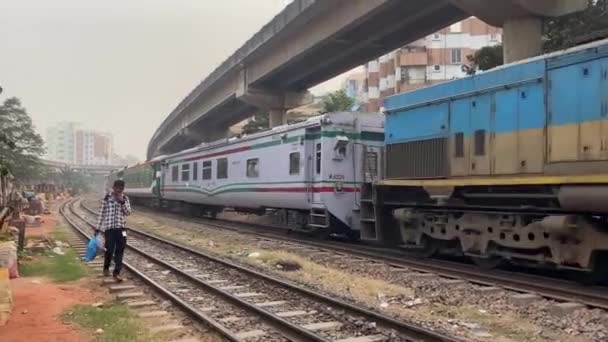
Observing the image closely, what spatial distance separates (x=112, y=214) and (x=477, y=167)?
6.78 m

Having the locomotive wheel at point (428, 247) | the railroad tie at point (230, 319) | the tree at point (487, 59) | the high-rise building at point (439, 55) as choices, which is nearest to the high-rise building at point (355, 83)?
the high-rise building at point (439, 55)

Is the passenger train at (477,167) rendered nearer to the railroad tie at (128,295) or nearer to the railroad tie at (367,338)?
the railroad tie at (367,338)

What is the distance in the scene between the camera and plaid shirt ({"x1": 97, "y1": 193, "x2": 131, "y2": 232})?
1054cm

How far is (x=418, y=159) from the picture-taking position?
1278 centimetres

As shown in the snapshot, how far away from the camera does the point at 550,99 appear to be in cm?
953

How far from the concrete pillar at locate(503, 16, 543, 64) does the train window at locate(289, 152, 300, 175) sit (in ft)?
21.9

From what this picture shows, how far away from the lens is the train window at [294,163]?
1695 cm

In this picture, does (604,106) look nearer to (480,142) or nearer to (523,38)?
(480,142)

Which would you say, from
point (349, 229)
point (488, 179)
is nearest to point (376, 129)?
point (349, 229)

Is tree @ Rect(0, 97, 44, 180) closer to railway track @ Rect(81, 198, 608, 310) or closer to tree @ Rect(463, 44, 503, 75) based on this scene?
tree @ Rect(463, 44, 503, 75)

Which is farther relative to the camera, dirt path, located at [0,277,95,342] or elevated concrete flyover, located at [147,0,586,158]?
elevated concrete flyover, located at [147,0,586,158]

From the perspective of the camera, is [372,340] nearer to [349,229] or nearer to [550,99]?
[550,99]

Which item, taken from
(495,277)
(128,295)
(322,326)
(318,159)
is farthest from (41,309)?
(318,159)

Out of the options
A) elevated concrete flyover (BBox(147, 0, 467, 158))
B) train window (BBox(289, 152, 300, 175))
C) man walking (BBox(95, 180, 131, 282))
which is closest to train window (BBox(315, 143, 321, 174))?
train window (BBox(289, 152, 300, 175))
